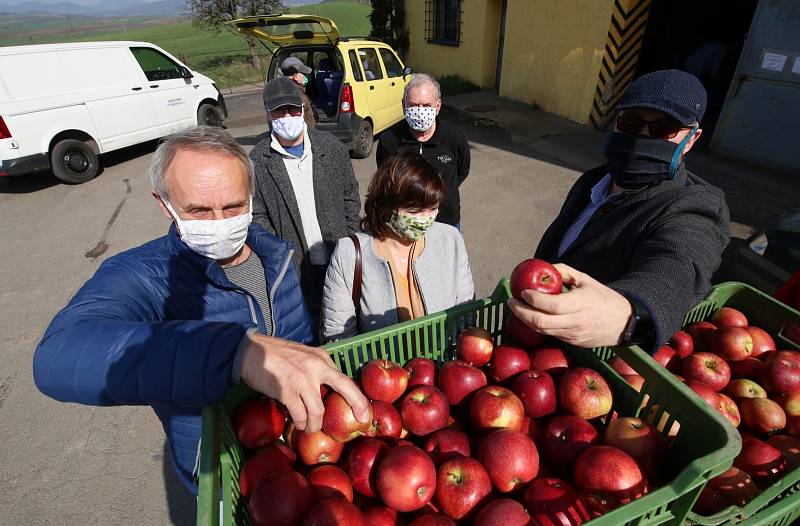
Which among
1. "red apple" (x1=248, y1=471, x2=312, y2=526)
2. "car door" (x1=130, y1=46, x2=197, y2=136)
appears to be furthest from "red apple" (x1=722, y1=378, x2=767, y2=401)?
"car door" (x1=130, y1=46, x2=197, y2=136)

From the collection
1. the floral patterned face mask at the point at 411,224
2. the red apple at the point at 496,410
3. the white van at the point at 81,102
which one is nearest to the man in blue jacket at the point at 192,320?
the red apple at the point at 496,410

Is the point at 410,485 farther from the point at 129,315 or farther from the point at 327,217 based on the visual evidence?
the point at 327,217

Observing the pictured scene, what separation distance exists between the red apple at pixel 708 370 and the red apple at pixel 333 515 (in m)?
1.40

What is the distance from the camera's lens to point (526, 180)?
7684 millimetres

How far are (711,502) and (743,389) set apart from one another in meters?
0.61

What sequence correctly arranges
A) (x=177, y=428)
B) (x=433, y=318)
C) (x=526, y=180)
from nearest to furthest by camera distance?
(x=177, y=428) < (x=433, y=318) < (x=526, y=180)

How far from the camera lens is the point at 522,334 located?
1.83 metres

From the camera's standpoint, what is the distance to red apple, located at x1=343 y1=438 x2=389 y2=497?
1.45 metres

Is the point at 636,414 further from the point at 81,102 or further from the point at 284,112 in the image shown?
the point at 81,102

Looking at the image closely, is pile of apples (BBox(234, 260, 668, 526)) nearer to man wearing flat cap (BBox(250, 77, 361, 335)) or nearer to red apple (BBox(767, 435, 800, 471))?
red apple (BBox(767, 435, 800, 471))

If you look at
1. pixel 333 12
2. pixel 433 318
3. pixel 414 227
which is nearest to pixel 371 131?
pixel 414 227

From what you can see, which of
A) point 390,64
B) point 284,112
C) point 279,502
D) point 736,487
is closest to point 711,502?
point 736,487

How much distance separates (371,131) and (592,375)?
8.40 m

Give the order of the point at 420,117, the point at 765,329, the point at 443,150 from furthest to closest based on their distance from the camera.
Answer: the point at 443,150
the point at 420,117
the point at 765,329
